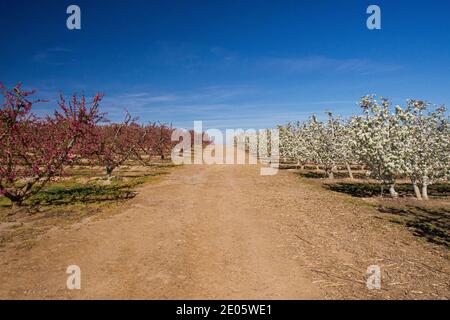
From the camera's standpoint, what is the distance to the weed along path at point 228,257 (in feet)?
25.5

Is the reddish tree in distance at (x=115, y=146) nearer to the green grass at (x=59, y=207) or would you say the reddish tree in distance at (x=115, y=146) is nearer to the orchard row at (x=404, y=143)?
the green grass at (x=59, y=207)

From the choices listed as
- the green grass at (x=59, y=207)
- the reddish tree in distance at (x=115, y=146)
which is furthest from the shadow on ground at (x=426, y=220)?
the reddish tree in distance at (x=115, y=146)

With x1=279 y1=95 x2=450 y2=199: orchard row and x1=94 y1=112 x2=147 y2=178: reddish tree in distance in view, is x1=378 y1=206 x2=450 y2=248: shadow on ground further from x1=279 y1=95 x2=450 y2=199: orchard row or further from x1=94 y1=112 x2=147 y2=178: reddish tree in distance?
x1=94 y1=112 x2=147 y2=178: reddish tree in distance

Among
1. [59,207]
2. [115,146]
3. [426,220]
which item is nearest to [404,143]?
[426,220]

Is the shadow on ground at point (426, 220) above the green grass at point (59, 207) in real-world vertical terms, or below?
below

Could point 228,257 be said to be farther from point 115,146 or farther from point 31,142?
point 115,146

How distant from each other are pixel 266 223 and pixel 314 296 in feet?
21.5

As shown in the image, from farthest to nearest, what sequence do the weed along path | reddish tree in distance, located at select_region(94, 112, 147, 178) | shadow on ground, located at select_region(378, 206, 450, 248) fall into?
1. reddish tree in distance, located at select_region(94, 112, 147, 178)
2. shadow on ground, located at select_region(378, 206, 450, 248)
3. the weed along path

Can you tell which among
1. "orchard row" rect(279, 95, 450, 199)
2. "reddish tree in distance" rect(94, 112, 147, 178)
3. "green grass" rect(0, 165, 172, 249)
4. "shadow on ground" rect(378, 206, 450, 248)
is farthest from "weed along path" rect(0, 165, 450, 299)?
"reddish tree in distance" rect(94, 112, 147, 178)

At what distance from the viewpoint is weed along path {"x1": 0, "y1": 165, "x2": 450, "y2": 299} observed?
307 inches

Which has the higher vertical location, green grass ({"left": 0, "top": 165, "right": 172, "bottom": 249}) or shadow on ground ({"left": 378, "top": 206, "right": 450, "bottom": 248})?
green grass ({"left": 0, "top": 165, "right": 172, "bottom": 249})

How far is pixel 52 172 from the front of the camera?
618 inches

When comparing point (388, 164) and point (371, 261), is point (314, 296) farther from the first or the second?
point (388, 164)
